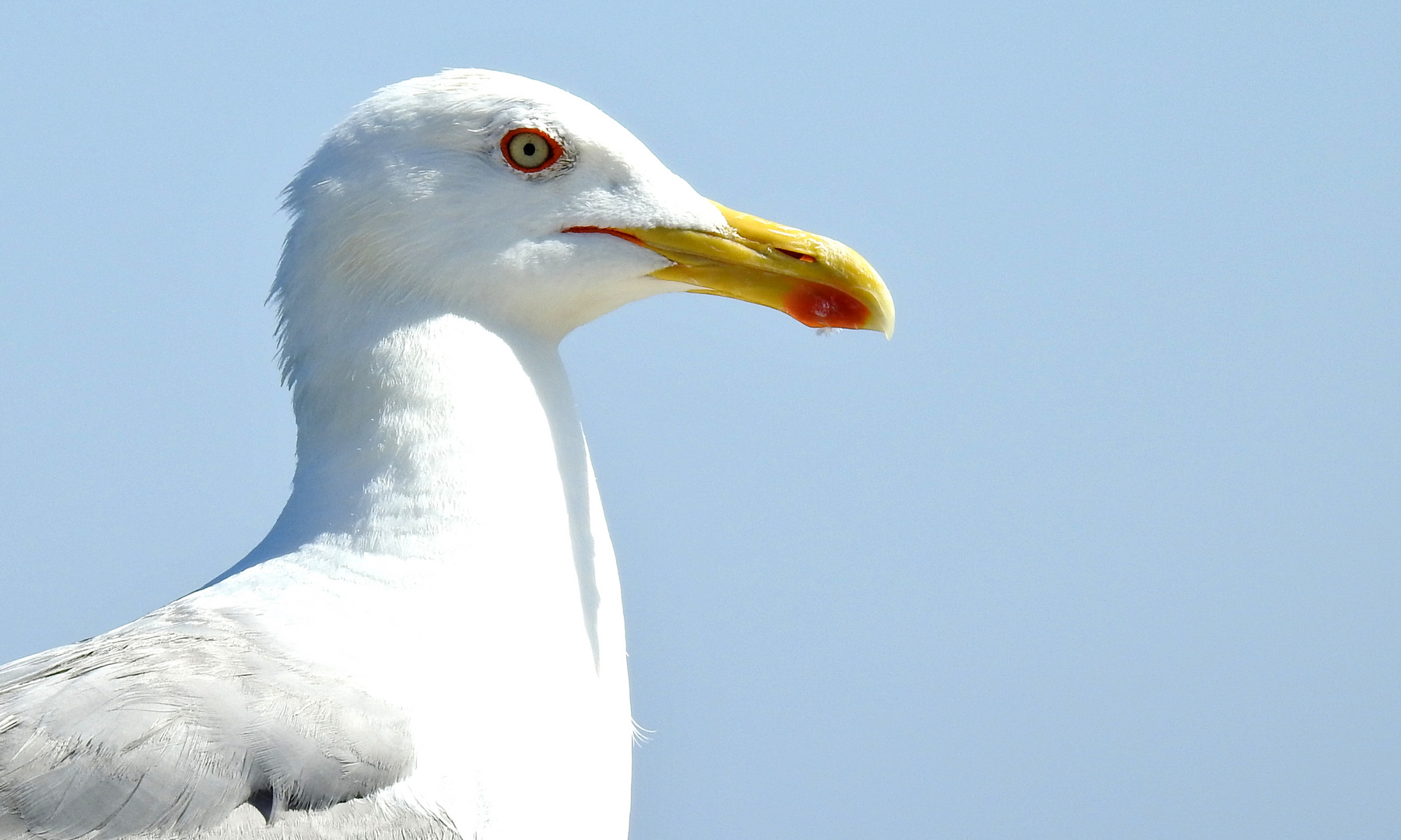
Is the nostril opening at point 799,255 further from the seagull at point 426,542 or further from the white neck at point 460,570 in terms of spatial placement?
the white neck at point 460,570

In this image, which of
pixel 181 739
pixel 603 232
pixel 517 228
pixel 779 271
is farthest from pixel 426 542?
pixel 779 271

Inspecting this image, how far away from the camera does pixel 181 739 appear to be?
3.89 metres

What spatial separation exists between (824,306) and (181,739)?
2.24 m

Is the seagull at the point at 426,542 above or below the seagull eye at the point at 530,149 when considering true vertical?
below

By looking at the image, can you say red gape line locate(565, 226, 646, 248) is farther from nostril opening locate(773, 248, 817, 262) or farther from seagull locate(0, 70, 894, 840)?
nostril opening locate(773, 248, 817, 262)

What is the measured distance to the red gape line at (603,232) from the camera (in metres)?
4.86

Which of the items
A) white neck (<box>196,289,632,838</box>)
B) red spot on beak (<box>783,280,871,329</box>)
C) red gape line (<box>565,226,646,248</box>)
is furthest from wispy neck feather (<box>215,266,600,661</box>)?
red spot on beak (<box>783,280,871,329</box>)

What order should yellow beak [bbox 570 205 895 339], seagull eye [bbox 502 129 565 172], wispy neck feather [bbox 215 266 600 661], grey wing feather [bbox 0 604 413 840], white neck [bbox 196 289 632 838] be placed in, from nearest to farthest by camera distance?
grey wing feather [bbox 0 604 413 840], white neck [bbox 196 289 632 838], wispy neck feather [bbox 215 266 600 661], seagull eye [bbox 502 129 565 172], yellow beak [bbox 570 205 895 339]

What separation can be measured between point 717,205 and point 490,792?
1.94 meters

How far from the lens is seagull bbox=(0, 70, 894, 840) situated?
12.9ft

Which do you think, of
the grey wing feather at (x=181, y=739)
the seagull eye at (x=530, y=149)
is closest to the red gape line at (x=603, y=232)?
the seagull eye at (x=530, y=149)

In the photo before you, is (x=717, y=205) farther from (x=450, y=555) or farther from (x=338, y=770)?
(x=338, y=770)

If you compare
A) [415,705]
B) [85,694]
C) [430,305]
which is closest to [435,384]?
[430,305]

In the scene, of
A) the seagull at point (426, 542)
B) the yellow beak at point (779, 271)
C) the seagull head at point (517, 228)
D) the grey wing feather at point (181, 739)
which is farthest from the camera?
the yellow beak at point (779, 271)
